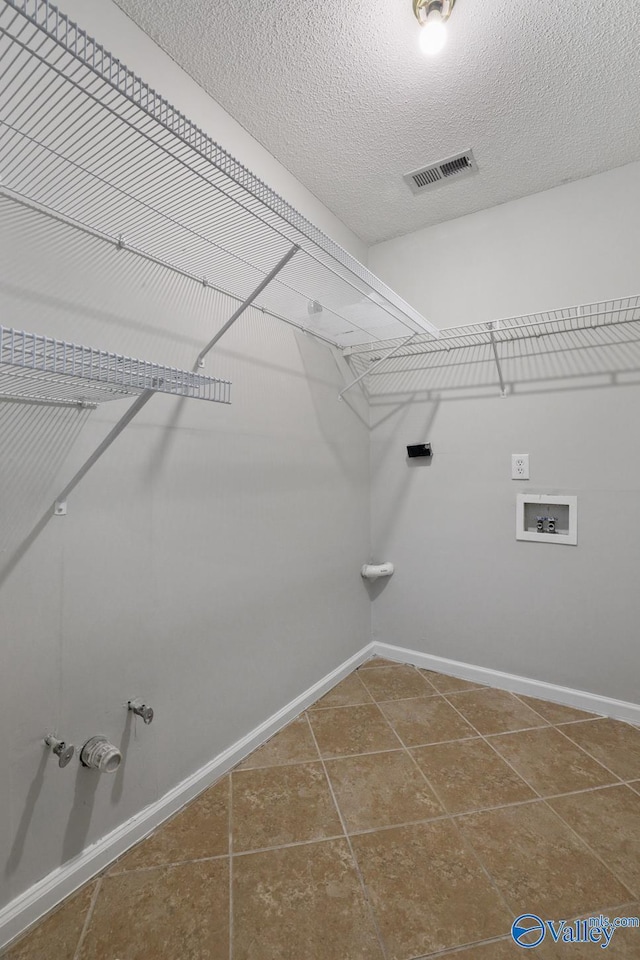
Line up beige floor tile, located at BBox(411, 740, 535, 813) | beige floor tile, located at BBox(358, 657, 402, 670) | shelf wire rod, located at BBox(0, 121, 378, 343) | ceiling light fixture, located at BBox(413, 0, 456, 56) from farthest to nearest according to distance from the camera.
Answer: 1. beige floor tile, located at BBox(358, 657, 402, 670)
2. beige floor tile, located at BBox(411, 740, 535, 813)
3. ceiling light fixture, located at BBox(413, 0, 456, 56)
4. shelf wire rod, located at BBox(0, 121, 378, 343)

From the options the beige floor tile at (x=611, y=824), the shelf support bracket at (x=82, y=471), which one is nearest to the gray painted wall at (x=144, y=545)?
the shelf support bracket at (x=82, y=471)

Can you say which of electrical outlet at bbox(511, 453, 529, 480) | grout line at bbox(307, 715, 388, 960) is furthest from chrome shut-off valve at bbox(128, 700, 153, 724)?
electrical outlet at bbox(511, 453, 529, 480)

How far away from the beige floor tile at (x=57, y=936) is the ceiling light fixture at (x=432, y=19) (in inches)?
99.9

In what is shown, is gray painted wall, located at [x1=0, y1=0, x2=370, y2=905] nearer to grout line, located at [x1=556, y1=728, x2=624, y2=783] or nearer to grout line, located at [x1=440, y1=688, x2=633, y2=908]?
grout line, located at [x1=440, y1=688, x2=633, y2=908]

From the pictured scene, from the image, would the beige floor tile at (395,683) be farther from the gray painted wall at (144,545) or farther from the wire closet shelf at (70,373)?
the wire closet shelf at (70,373)

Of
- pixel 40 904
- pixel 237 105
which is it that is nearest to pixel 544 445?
pixel 237 105

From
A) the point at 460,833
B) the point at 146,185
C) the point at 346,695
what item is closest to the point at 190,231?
the point at 146,185

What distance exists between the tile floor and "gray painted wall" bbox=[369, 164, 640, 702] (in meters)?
0.49

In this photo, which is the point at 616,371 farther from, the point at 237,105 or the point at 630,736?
the point at 237,105

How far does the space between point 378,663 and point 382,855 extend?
50.3 inches

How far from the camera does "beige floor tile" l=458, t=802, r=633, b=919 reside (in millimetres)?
1131

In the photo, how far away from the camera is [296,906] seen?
3.68 ft

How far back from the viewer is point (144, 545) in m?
1.35

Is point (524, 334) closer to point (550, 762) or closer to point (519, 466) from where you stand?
point (519, 466)
